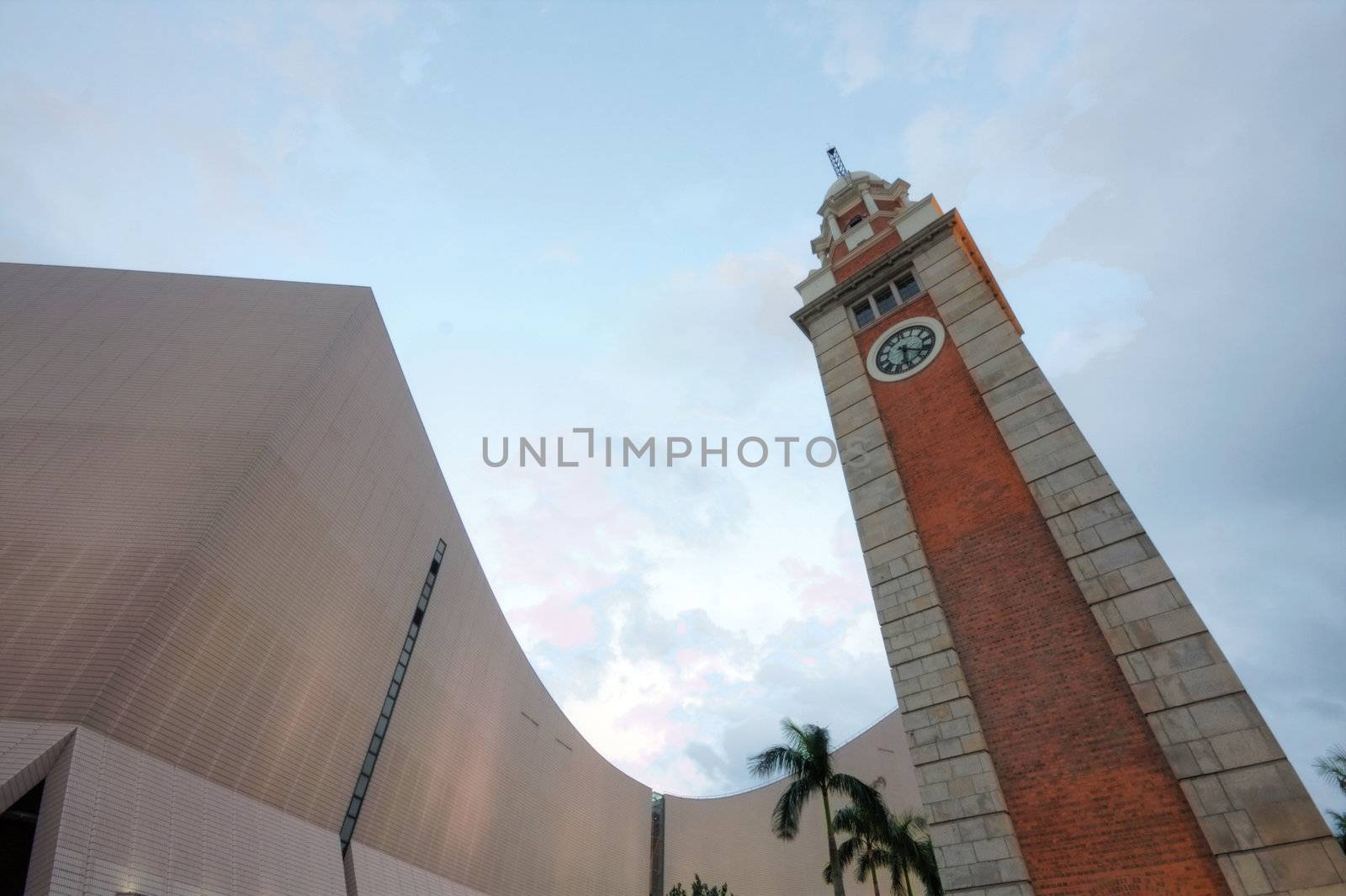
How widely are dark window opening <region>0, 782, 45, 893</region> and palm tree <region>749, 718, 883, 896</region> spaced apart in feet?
59.3

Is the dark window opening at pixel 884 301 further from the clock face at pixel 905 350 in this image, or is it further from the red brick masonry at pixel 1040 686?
the red brick masonry at pixel 1040 686

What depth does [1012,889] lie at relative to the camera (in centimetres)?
995

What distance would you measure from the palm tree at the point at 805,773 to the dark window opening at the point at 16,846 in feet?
59.3

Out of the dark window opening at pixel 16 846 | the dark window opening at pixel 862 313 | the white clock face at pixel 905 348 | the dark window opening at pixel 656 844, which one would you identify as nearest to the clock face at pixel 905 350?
the white clock face at pixel 905 348

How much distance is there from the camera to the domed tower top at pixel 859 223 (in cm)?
1962

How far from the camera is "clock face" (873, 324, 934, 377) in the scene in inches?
656

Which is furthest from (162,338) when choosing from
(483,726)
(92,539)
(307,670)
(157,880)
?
(483,726)

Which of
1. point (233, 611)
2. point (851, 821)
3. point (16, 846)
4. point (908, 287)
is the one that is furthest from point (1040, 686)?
point (16, 846)

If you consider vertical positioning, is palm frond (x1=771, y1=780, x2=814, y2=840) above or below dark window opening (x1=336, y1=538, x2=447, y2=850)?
below

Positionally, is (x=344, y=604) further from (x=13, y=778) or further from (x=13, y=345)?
(x=13, y=345)

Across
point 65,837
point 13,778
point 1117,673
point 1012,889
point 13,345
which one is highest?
point 13,345

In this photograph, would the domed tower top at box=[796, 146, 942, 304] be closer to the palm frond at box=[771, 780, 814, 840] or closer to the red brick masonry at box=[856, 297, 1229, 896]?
the red brick masonry at box=[856, 297, 1229, 896]

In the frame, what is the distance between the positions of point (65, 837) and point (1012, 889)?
613 inches

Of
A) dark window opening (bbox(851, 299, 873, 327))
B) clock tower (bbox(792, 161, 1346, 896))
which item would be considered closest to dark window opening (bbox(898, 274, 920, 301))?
dark window opening (bbox(851, 299, 873, 327))
